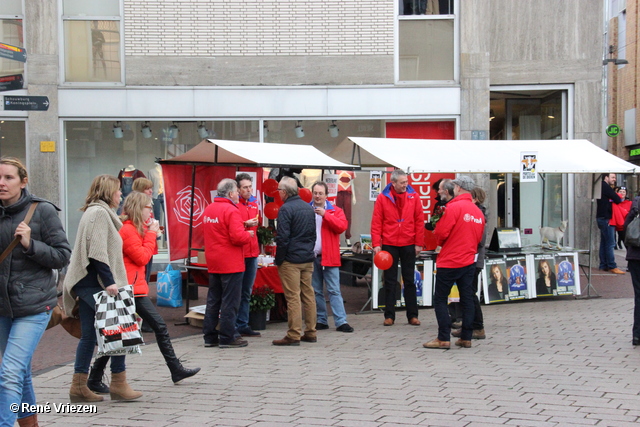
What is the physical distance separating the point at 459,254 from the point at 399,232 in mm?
1599

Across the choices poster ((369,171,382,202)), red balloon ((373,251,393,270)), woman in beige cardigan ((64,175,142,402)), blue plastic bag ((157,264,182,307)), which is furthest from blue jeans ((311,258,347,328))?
woman in beige cardigan ((64,175,142,402))

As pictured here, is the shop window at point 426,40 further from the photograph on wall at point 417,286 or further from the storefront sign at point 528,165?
the photograph on wall at point 417,286

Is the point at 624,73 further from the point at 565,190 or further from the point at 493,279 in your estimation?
the point at 493,279

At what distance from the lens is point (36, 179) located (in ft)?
46.2

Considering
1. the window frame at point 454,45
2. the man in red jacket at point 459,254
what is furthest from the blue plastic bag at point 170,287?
the window frame at point 454,45

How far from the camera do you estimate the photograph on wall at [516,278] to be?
10.9m

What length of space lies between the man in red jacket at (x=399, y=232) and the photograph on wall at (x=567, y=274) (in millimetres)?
3147

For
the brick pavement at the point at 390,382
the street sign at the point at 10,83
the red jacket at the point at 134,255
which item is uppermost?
the street sign at the point at 10,83

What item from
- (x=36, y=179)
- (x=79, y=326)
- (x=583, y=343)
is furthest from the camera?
(x=36, y=179)

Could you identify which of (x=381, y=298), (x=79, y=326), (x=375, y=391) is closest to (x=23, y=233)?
(x=79, y=326)

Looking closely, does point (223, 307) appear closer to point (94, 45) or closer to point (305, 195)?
point (305, 195)

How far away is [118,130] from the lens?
14.6 m

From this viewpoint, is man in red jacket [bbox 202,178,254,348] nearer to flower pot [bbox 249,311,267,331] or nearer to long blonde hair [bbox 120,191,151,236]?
flower pot [bbox 249,311,267,331]

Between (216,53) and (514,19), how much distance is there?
6038mm
